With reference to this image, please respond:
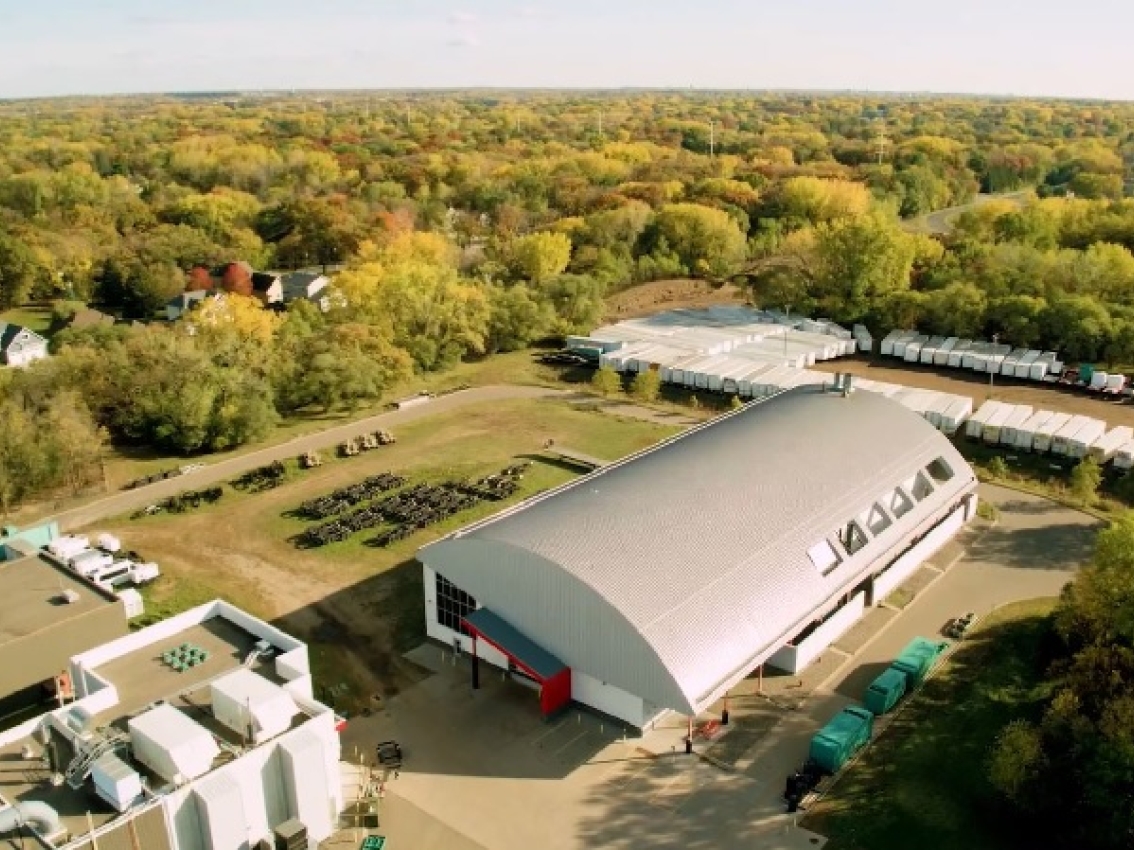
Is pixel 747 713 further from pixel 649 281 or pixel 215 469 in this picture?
pixel 649 281

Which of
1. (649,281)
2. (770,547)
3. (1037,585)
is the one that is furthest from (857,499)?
(649,281)

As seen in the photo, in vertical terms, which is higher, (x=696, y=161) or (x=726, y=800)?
(x=696, y=161)

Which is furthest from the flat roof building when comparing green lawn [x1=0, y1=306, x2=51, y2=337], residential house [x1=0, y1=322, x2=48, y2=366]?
green lawn [x1=0, y1=306, x2=51, y2=337]

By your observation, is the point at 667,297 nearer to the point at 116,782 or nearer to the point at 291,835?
the point at 291,835

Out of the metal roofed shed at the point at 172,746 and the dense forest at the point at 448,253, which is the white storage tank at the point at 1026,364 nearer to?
the dense forest at the point at 448,253

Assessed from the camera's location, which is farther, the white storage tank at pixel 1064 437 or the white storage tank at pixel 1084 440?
the white storage tank at pixel 1064 437

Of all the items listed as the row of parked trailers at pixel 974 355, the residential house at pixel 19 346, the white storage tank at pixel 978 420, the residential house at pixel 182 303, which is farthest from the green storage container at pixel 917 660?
the residential house at pixel 182 303
